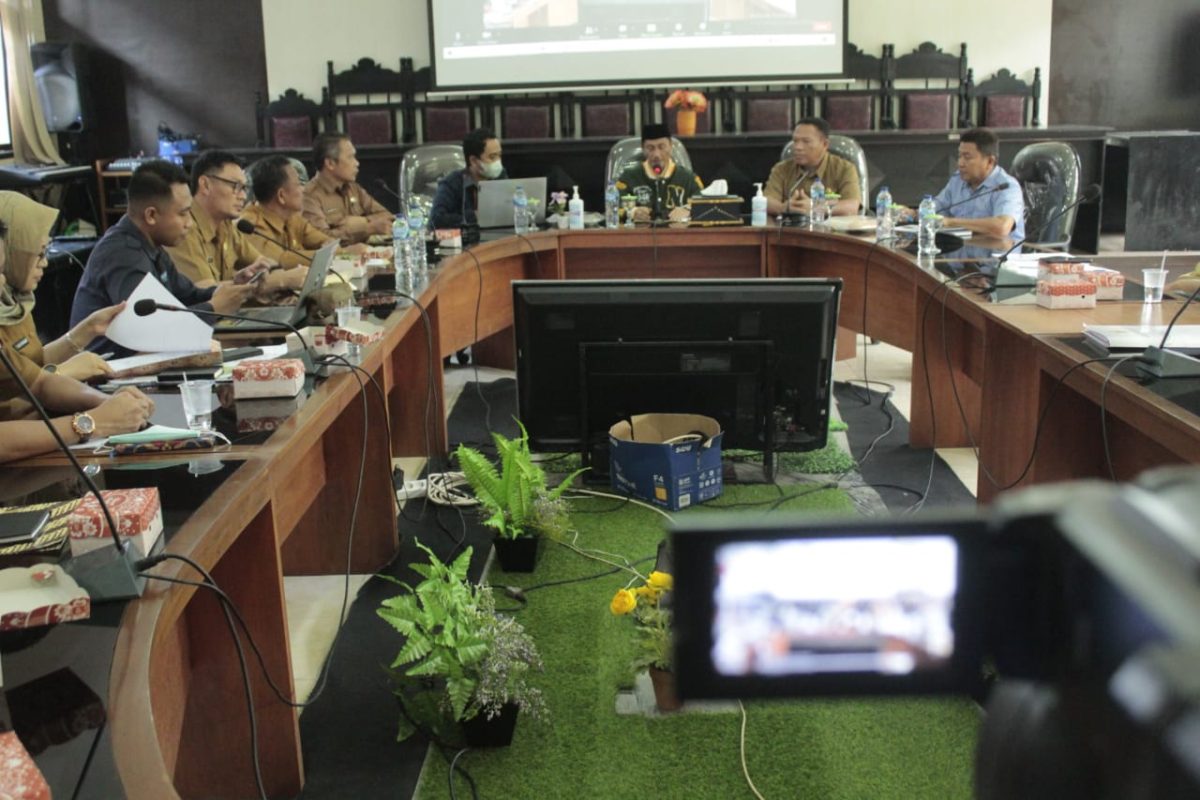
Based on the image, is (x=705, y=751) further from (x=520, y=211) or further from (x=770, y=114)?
(x=770, y=114)

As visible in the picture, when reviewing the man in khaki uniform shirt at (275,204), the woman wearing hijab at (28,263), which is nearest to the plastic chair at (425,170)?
the man in khaki uniform shirt at (275,204)

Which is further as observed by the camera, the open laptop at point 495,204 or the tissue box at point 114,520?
the open laptop at point 495,204

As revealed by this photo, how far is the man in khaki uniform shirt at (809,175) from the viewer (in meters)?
5.29

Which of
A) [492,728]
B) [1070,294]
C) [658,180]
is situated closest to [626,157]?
[658,180]

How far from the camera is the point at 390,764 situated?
87.7 inches

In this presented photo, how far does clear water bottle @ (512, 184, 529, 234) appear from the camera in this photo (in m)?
4.93

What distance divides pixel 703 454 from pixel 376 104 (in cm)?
596

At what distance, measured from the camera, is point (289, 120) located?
8562mm

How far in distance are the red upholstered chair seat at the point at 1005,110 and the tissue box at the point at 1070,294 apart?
19.4 ft

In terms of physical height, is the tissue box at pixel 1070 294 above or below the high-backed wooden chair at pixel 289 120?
below

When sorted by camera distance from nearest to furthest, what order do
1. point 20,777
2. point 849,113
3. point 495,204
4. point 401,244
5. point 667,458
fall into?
point 20,777
point 667,458
point 401,244
point 495,204
point 849,113

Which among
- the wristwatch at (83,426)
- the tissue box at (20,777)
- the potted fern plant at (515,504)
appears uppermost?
the wristwatch at (83,426)

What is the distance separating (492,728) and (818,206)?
3.40m

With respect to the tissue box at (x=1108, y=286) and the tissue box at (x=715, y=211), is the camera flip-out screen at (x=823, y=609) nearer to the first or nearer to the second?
the tissue box at (x=1108, y=286)
